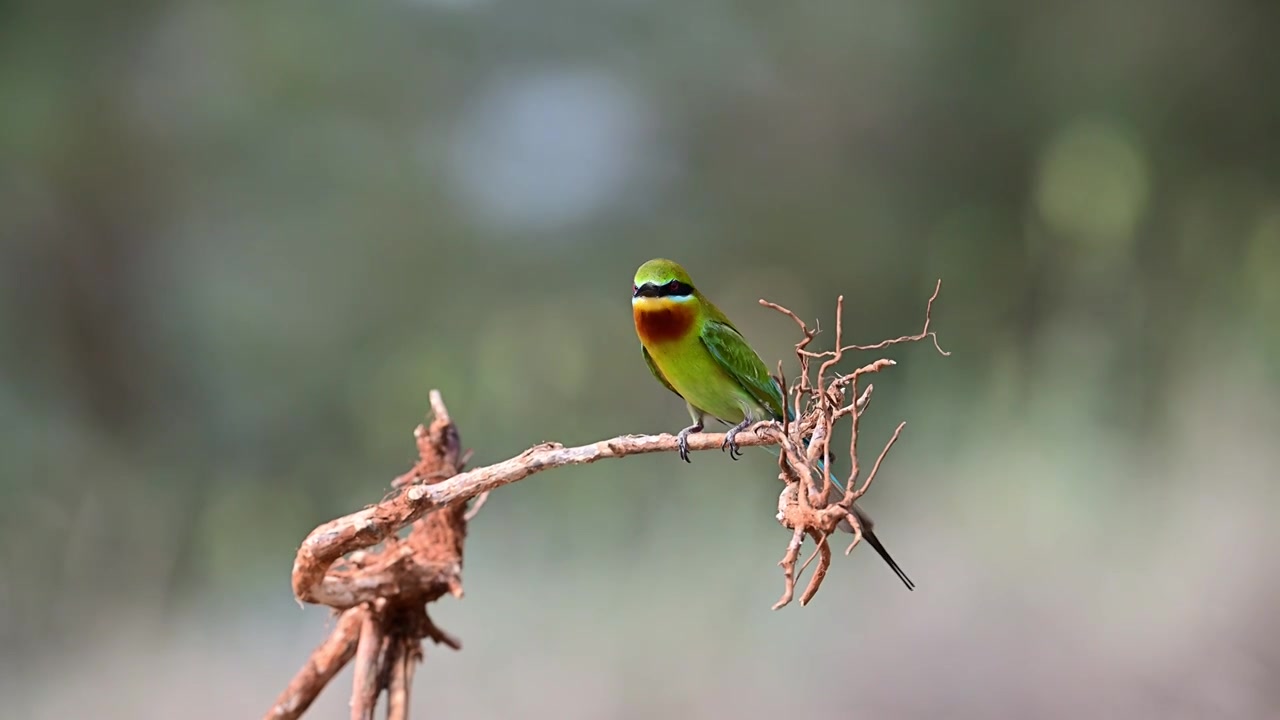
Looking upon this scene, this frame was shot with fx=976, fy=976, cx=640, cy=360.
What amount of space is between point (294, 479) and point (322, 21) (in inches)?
79.2

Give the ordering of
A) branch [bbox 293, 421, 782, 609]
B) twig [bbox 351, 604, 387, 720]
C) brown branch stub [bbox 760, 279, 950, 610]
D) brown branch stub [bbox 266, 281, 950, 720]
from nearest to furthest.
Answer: brown branch stub [bbox 760, 279, 950, 610] < brown branch stub [bbox 266, 281, 950, 720] < branch [bbox 293, 421, 782, 609] < twig [bbox 351, 604, 387, 720]

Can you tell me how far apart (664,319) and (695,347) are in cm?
11

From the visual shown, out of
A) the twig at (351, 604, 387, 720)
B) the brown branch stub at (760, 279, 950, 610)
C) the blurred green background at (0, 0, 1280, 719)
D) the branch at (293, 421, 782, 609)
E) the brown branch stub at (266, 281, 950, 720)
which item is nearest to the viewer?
the brown branch stub at (760, 279, 950, 610)

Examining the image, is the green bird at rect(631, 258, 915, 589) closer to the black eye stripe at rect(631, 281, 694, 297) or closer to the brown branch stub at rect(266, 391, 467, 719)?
the black eye stripe at rect(631, 281, 694, 297)

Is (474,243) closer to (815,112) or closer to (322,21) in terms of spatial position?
(322,21)

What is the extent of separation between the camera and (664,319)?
2354 mm

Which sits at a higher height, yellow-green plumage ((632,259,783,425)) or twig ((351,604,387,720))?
yellow-green plumage ((632,259,783,425))

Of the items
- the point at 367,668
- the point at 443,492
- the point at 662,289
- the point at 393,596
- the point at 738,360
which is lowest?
the point at 367,668

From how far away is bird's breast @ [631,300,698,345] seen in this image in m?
2.35

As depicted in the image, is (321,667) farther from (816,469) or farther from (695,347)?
(816,469)

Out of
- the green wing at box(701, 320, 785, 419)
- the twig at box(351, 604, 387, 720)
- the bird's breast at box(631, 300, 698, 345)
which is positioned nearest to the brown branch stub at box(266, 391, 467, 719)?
the twig at box(351, 604, 387, 720)

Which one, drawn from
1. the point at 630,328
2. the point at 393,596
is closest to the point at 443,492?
the point at 393,596

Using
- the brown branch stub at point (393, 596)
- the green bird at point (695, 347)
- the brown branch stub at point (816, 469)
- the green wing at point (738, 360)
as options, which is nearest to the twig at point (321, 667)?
the brown branch stub at point (393, 596)

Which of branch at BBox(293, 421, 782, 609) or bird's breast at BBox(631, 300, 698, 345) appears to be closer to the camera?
branch at BBox(293, 421, 782, 609)
